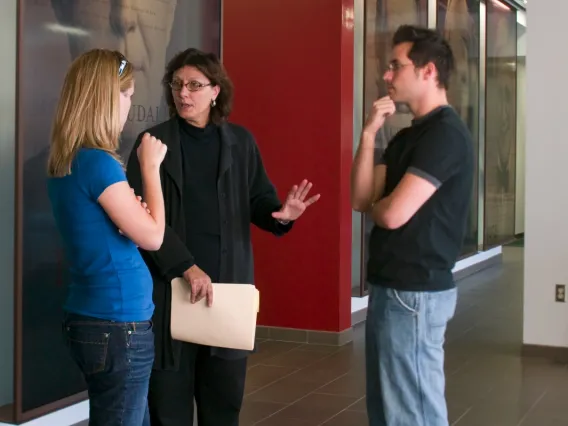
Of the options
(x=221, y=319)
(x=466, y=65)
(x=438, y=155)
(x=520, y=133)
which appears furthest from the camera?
(x=520, y=133)

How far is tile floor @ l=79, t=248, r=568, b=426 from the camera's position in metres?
4.68

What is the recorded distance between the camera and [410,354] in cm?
260

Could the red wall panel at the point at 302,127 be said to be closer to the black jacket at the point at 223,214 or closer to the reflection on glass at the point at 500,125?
the black jacket at the point at 223,214

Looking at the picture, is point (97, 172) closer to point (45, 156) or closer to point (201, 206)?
point (201, 206)

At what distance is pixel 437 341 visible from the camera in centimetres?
264

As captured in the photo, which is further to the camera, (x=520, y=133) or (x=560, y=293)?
(x=520, y=133)

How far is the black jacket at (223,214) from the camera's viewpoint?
2982 mm

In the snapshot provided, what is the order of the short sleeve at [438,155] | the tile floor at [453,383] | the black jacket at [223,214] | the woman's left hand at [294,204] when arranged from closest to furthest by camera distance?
the short sleeve at [438,155] < the black jacket at [223,214] < the woman's left hand at [294,204] < the tile floor at [453,383]

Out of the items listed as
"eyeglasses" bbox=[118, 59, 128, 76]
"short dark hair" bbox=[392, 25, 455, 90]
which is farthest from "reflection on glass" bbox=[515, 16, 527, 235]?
"eyeglasses" bbox=[118, 59, 128, 76]

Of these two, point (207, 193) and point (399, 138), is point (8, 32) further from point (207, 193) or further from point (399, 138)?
point (399, 138)

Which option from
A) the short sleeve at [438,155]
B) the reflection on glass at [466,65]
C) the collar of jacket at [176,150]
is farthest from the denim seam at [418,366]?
the reflection on glass at [466,65]

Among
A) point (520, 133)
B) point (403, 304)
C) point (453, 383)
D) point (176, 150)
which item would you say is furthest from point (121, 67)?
point (520, 133)

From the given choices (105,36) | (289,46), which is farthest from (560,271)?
(105,36)

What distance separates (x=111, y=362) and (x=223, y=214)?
0.87 meters
